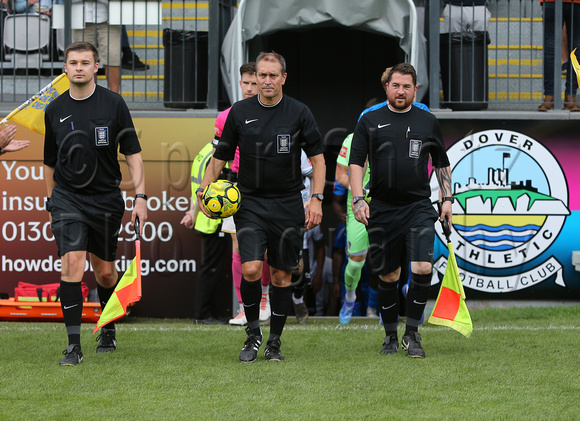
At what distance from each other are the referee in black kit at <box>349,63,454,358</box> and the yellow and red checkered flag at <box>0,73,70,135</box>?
8.89 feet

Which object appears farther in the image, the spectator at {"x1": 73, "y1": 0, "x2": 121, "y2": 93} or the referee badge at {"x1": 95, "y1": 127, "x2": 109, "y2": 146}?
the spectator at {"x1": 73, "y1": 0, "x2": 121, "y2": 93}

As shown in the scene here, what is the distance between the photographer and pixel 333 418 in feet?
14.3

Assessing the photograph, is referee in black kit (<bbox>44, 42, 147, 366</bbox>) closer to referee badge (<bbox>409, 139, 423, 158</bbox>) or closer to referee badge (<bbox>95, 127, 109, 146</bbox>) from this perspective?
referee badge (<bbox>95, 127, 109, 146</bbox>)

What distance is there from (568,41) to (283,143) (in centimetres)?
576

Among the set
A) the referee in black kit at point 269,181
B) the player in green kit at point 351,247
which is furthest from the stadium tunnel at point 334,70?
the referee in black kit at point 269,181

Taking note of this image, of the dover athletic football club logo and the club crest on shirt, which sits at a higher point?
the club crest on shirt

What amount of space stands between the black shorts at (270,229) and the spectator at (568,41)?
4.91m

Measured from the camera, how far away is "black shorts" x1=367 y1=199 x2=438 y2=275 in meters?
6.32

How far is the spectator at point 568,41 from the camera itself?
10148mm

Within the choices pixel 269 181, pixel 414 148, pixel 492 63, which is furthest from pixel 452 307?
pixel 492 63

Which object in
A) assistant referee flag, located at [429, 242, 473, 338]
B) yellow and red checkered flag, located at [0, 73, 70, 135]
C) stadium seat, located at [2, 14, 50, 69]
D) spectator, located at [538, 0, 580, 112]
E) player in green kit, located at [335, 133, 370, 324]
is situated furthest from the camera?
stadium seat, located at [2, 14, 50, 69]

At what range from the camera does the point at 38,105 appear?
7422 millimetres

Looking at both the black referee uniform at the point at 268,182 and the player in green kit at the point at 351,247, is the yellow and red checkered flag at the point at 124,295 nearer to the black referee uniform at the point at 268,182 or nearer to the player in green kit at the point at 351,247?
the black referee uniform at the point at 268,182

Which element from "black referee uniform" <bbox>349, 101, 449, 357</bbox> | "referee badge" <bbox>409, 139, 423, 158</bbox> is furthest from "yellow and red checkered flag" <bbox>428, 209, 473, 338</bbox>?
"referee badge" <bbox>409, 139, 423, 158</bbox>
